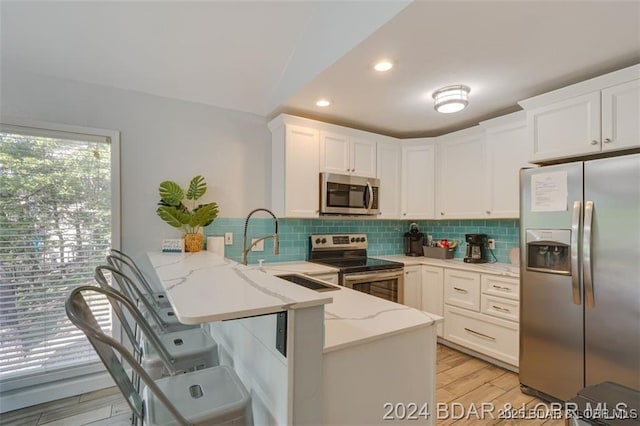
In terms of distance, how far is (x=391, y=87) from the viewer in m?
2.38

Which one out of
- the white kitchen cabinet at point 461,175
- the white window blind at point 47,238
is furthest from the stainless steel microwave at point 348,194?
the white window blind at point 47,238

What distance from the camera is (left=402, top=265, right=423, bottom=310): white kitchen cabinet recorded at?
3.19 meters

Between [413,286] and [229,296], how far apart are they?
8.96 feet

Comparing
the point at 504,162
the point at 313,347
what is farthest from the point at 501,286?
the point at 313,347

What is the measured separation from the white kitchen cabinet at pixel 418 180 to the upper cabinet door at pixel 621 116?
5.24 ft

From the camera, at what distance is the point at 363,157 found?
3.28 m

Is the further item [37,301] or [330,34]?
[37,301]

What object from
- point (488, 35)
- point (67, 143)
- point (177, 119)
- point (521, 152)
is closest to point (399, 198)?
point (521, 152)

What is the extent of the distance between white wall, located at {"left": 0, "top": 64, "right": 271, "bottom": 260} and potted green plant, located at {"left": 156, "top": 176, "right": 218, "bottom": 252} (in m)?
0.14

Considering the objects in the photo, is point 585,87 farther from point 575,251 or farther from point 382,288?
point 382,288

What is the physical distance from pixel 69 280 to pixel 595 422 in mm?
3150

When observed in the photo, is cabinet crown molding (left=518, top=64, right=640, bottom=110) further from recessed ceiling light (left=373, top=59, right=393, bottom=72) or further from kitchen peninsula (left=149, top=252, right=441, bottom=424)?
kitchen peninsula (left=149, top=252, right=441, bottom=424)

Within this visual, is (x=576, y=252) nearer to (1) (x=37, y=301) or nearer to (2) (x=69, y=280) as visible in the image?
(2) (x=69, y=280)

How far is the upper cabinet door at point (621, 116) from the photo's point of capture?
73.5 inches
